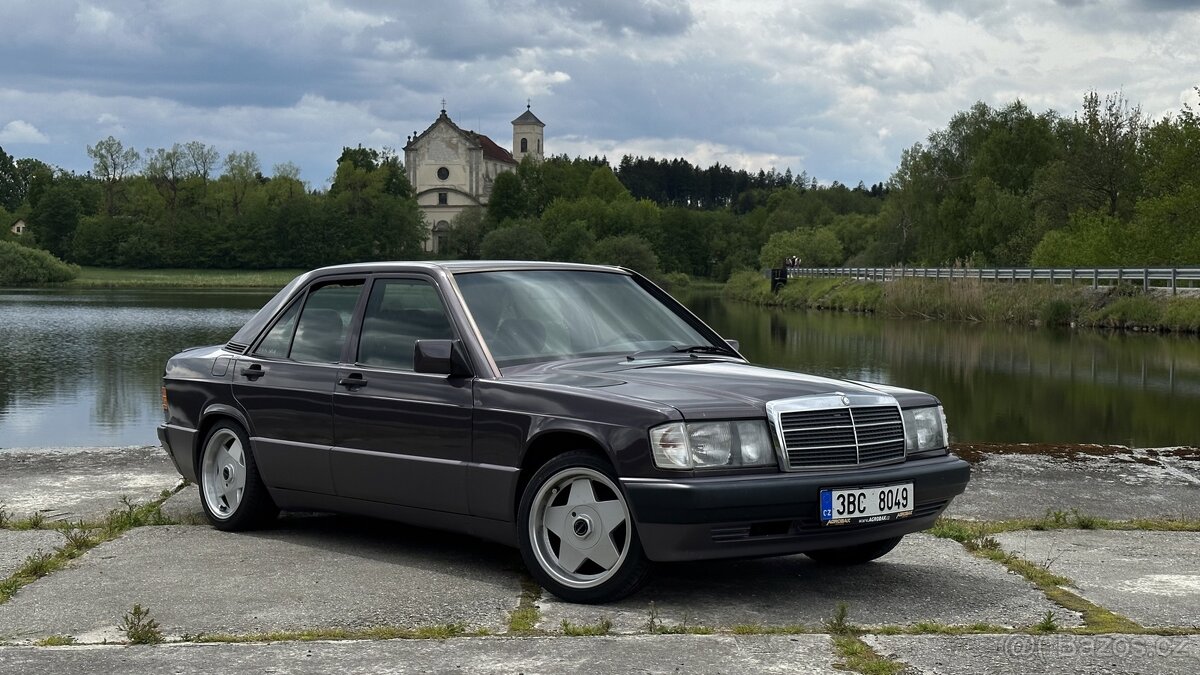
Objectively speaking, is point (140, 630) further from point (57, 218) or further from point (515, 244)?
point (57, 218)

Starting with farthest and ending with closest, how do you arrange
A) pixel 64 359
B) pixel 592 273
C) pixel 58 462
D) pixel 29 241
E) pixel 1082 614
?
pixel 29 241, pixel 64 359, pixel 58 462, pixel 592 273, pixel 1082 614

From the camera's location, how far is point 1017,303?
5481 centimetres

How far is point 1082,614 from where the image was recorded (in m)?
5.92

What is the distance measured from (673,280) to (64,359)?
4041 inches

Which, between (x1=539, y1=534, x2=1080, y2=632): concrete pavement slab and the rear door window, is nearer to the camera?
(x1=539, y1=534, x2=1080, y2=632): concrete pavement slab

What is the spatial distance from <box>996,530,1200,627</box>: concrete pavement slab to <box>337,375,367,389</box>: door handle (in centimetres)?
357

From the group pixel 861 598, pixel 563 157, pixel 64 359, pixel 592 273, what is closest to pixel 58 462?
pixel 592 273

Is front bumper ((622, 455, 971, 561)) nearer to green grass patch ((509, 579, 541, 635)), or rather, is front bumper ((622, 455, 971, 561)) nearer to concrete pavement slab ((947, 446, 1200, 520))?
green grass patch ((509, 579, 541, 635))

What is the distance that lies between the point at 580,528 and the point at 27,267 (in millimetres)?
121608

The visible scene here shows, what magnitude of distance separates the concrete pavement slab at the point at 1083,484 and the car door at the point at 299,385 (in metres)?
4.25

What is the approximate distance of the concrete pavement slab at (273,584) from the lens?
19.2 ft

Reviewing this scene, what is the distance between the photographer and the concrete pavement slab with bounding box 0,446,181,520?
9574mm

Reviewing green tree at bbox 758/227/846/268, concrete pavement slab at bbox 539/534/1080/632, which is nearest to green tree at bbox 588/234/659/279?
green tree at bbox 758/227/846/268

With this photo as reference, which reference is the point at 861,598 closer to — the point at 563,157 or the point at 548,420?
the point at 548,420
